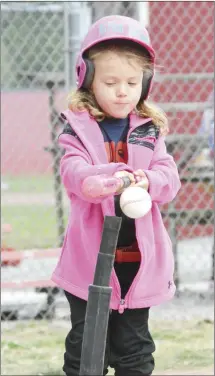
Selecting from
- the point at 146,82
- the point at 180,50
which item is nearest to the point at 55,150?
the point at 180,50

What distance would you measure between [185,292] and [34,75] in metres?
1.95

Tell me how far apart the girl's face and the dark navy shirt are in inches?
3.3

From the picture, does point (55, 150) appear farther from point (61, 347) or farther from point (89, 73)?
point (89, 73)

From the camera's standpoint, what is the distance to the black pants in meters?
3.23

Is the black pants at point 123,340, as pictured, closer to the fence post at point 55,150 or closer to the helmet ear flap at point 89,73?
the helmet ear flap at point 89,73

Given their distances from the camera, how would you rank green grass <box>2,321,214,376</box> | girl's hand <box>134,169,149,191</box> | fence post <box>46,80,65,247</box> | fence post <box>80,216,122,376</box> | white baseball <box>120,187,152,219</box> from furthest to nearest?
1. fence post <box>46,80,65,247</box>
2. green grass <box>2,321,214,376</box>
3. girl's hand <box>134,169,149,191</box>
4. white baseball <box>120,187,152,219</box>
5. fence post <box>80,216,122,376</box>

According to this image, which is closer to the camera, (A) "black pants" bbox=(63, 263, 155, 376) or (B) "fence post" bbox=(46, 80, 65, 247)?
(A) "black pants" bbox=(63, 263, 155, 376)

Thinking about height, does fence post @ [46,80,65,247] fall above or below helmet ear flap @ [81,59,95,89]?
below

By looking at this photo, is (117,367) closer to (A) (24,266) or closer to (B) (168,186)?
(B) (168,186)

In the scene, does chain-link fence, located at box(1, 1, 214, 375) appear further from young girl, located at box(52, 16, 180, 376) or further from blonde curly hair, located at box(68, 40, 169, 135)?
blonde curly hair, located at box(68, 40, 169, 135)

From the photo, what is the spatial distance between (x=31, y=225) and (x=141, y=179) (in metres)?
10.1

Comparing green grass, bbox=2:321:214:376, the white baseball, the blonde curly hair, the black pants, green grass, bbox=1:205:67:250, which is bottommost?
green grass, bbox=1:205:67:250

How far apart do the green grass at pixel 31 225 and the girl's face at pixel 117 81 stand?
6.08m

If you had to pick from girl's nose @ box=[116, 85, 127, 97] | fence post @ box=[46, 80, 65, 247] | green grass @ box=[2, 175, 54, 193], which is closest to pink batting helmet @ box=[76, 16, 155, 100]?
girl's nose @ box=[116, 85, 127, 97]
